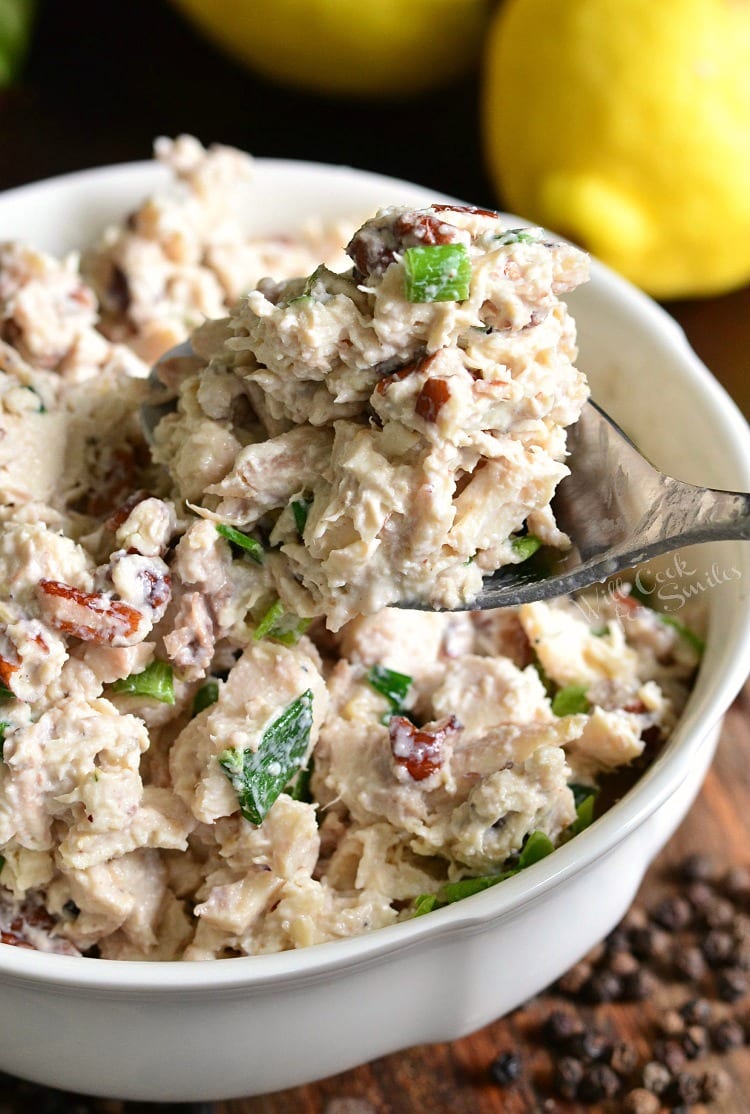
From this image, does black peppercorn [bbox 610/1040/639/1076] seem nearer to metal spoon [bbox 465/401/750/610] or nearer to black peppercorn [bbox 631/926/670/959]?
black peppercorn [bbox 631/926/670/959]

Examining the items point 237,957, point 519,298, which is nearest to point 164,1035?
point 237,957

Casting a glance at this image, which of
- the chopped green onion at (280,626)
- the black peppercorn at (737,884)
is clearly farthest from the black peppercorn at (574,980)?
the chopped green onion at (280,626)

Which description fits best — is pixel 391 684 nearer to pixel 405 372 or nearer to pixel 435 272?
pixel 405 372

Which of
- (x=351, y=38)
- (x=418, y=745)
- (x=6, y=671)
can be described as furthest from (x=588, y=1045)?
(x=351, y=38)

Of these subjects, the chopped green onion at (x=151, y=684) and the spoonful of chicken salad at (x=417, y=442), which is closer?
the spoonful of chicken salad at (x=417, y=442)

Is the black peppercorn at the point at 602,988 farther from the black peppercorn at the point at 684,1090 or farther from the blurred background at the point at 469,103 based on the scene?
the blurred background at the point at 469,103

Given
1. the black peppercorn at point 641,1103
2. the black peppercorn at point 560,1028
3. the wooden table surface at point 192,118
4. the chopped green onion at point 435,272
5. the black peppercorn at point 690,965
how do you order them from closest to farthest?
the chopped green onion at point 435,272
the black peppercorn at point 641,1103
the black peppercorn at point 560,1028
the black peppercorn at point 690,965
the wooden table surface at point 192,118

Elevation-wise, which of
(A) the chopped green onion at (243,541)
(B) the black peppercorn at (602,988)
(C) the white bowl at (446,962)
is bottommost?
(B) the black peppercorn at (602,988)

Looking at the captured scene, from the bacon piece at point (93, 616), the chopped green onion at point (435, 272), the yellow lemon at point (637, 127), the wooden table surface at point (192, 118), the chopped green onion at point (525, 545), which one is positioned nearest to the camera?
the chopped green onion at point (435, 272)
